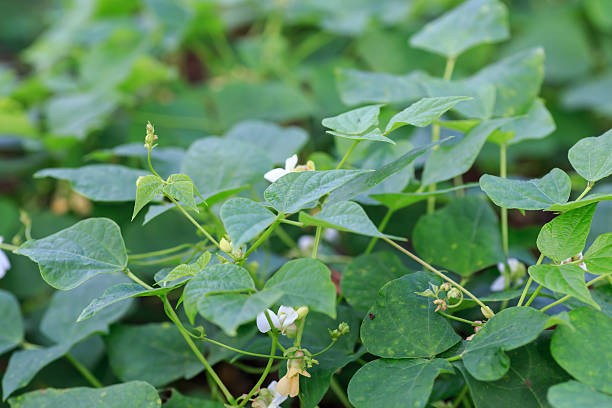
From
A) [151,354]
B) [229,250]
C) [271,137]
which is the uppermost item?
[229,250]

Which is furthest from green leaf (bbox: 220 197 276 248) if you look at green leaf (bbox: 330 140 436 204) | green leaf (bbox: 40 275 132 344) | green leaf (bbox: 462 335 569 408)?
green leaf (bbox: 40 275 132 344)

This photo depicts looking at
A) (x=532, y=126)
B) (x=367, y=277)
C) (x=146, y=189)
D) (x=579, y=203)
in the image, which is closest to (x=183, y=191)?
(x=146, y=189)

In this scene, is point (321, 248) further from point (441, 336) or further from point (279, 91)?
point (279, 91)

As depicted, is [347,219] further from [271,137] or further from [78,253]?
[271,137]

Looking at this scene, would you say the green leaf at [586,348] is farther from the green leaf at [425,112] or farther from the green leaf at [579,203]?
the green leaf at [425,112]

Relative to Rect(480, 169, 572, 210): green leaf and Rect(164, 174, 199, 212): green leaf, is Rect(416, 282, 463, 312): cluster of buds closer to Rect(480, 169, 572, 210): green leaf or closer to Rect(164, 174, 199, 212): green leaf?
Rect(480, 169, 572, 210): green leaf

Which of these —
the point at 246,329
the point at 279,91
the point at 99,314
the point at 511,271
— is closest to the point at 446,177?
the point at 511,271
